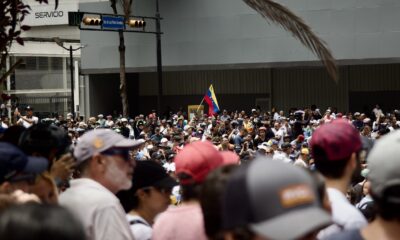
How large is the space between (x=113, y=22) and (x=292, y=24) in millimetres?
22477

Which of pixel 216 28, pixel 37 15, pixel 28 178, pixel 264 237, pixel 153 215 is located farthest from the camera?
pixel 37 15

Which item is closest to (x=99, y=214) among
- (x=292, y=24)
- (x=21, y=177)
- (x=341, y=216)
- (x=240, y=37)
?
(x=21, y=177)

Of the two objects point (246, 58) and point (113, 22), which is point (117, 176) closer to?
point (113, 22)

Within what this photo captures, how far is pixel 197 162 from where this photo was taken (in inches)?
158

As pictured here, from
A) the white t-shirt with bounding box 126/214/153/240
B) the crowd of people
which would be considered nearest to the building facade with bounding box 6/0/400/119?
the white t-shirt with bounding box 126/214/153/240

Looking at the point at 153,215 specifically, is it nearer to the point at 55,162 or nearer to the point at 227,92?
the point at 55,162

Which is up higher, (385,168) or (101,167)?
(385,168)

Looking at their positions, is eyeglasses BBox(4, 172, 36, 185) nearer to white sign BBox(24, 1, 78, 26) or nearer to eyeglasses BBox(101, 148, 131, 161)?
eyeglasses BBox(101, 148, 131, 161)

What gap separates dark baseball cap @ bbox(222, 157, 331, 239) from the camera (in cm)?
233

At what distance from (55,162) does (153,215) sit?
29.7 inches

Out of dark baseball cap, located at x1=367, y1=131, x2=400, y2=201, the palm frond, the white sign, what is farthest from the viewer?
the white sign

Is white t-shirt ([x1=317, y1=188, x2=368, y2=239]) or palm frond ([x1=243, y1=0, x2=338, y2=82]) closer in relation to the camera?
white t-shirt ([x1=317, y1=188, x2=368, y2=239])

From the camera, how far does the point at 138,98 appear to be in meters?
48.1

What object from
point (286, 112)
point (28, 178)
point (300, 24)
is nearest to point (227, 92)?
point (286, 112)
